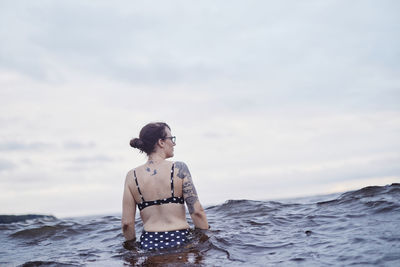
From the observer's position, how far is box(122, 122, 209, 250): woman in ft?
19.7

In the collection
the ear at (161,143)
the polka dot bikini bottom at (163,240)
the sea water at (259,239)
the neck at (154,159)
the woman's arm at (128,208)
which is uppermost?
the ear at (161,143)

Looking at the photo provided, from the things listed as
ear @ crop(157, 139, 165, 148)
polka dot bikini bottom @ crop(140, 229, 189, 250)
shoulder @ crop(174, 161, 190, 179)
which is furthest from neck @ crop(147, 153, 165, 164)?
polka dot bikini bottom @ crop(140, 229, 189, 250)

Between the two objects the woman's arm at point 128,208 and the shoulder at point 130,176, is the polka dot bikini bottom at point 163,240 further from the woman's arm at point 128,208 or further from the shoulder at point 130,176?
the shoulder at point 130,176

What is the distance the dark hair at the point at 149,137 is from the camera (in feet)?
20.0

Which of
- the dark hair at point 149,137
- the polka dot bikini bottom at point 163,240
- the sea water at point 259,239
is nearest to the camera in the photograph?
the sea water at point 259,239

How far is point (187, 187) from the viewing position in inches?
242

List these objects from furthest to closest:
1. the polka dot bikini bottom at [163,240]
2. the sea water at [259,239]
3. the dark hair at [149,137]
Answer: the dark hair at [149,137]
the polka dot bikini bottom at [163,240]
the sea water at [259,239]

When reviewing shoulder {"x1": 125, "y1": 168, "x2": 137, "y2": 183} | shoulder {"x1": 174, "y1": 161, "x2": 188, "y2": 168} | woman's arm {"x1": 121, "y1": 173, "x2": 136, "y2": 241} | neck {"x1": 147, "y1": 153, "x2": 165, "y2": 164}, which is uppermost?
neck {"x1": 147, "y1": 153, "x2": 165, "y2": 164}

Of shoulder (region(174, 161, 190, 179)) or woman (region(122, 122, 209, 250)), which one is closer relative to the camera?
woman (region(122, 122, 209, 250))

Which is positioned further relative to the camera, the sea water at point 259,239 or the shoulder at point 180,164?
the shoulder at point 180,164

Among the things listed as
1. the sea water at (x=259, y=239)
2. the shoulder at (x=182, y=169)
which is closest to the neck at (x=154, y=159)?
the shoulder at (x=182, y=169)

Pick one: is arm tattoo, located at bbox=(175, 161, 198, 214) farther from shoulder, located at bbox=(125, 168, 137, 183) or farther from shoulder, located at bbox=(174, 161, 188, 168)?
shoulder, located at bbox=(125, 168, 137, 183)

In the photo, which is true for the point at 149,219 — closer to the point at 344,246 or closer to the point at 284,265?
the point at 284,265

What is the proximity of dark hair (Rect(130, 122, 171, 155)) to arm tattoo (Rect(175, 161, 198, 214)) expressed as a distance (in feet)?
1.66
